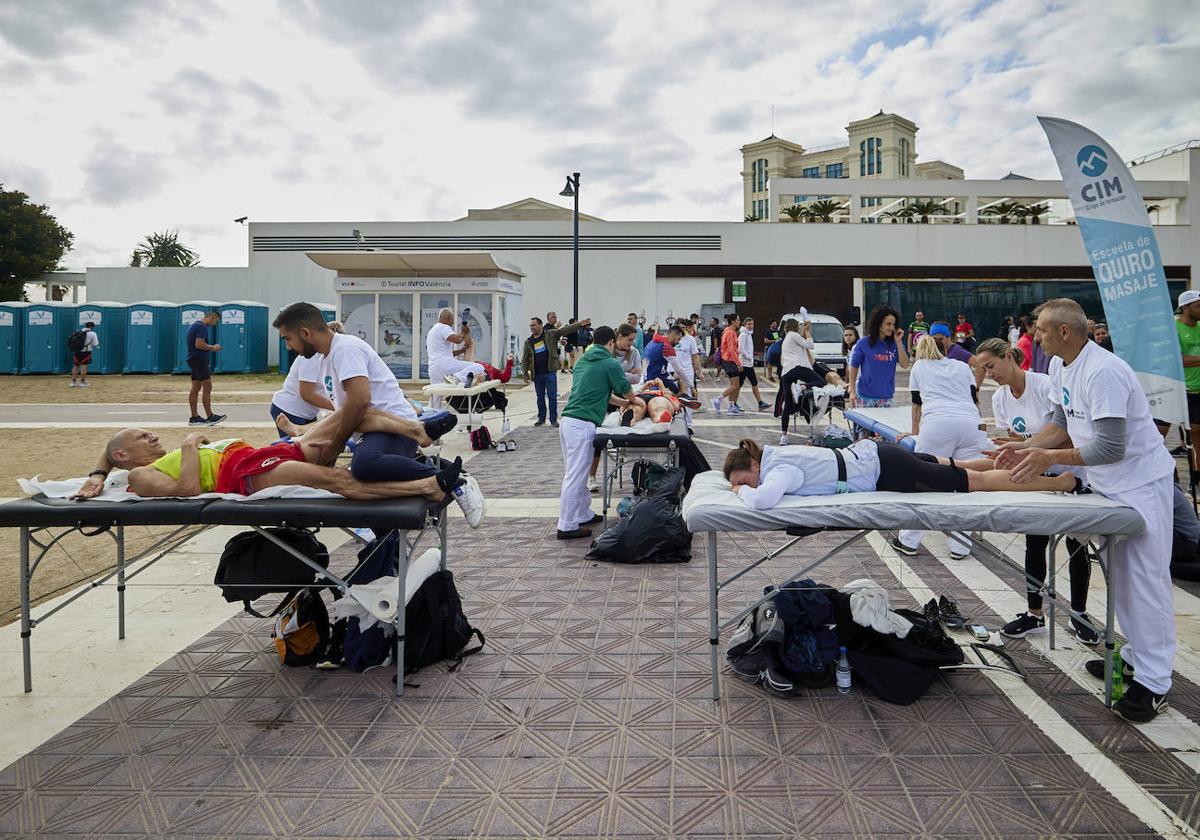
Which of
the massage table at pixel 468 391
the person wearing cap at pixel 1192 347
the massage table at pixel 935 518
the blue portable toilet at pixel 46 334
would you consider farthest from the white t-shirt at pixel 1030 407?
the blue portable toilet at pixel 46 334

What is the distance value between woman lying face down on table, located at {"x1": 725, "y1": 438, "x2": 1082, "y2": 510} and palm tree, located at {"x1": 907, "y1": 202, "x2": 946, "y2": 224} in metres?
38.9

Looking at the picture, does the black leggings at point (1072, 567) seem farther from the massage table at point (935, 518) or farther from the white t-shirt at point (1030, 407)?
the white t-shirt at point (1030, 407)

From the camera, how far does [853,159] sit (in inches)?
4035

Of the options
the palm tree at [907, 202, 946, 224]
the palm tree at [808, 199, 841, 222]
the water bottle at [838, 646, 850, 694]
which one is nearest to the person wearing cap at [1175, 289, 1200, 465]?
the water bottle at [838, 646, 850, 694]

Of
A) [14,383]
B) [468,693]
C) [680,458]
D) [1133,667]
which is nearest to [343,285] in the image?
[14,383]

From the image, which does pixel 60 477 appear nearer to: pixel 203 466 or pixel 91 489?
pixel 91 489

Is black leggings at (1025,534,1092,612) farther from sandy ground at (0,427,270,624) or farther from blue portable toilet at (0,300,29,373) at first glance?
blue portable toilet at (0,300,29,373)

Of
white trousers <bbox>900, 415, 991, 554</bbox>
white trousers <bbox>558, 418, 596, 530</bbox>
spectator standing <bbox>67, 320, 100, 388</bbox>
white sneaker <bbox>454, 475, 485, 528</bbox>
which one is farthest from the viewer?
spectator standing <bbox>67, 320, 100, 388</bbox>

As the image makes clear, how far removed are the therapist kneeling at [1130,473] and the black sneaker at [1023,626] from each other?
906 millimetres

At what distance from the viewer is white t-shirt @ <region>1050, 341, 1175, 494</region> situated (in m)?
3.50

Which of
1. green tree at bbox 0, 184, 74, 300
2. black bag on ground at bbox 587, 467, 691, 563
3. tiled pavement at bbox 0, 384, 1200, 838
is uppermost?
green tree at bbox 0, 184, 74, 300

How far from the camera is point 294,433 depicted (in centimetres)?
619

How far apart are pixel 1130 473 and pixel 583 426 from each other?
4.17m

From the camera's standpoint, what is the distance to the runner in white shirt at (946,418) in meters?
6.03
